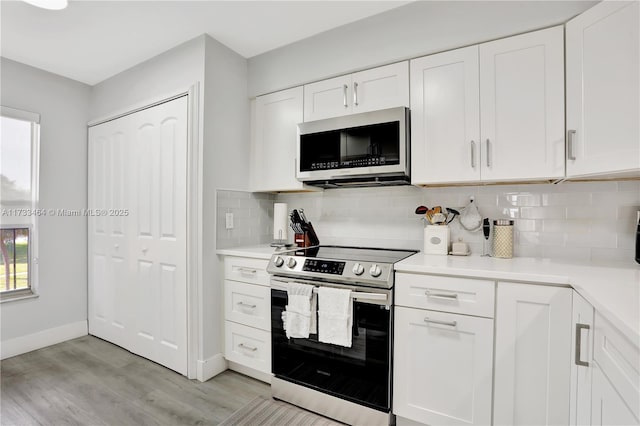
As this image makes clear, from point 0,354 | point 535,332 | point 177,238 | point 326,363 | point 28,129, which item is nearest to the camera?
point 535,332

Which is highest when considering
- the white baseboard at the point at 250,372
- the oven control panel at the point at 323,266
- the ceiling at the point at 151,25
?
the ceiling at the point at 151,25

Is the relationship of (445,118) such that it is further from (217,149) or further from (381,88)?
(217,149)

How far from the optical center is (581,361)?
3.95 feet

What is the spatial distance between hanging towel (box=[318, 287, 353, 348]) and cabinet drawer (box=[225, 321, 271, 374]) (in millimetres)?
539

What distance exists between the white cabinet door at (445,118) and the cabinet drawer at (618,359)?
0.98 meters

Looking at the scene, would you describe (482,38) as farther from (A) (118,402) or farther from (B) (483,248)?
(A) (118,402)

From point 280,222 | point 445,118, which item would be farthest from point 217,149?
point 445,118

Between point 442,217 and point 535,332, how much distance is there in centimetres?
86

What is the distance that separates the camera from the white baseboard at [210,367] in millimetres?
2260

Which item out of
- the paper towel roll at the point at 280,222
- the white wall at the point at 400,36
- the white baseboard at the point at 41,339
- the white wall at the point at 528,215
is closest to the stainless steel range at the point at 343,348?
the white wall at the point at 528,215

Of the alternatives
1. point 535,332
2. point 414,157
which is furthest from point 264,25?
point 535,332

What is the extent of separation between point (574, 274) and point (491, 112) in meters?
0.93

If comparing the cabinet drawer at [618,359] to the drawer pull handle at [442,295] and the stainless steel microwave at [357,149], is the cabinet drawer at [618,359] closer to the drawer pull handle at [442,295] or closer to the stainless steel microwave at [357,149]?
the drawer pull handle at [442,295]

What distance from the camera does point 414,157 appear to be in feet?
6.51
